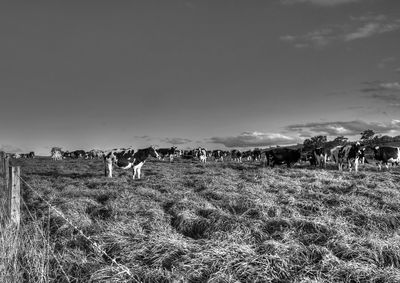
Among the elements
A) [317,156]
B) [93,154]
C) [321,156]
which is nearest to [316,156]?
[317,156]

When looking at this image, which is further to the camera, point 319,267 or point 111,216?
point 111,216

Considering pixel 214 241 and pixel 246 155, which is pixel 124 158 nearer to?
pixel 214 241

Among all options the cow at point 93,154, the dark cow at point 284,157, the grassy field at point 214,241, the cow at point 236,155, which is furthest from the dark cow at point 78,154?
the grassy field at point 214,241

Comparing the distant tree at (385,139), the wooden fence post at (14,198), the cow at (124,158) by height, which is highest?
the distant tree at (385,139)

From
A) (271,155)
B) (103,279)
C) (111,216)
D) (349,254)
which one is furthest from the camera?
(271,155)

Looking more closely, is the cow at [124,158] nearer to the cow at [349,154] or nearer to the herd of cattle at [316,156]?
the herd of cattle at [316,156]

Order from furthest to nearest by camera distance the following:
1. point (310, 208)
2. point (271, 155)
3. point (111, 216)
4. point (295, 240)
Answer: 1. point (271, 155)
2. point (310, 208)
3. point (111, 216)
4. point (295, 240)

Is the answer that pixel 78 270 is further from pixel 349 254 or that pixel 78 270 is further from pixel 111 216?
pixel 349 254

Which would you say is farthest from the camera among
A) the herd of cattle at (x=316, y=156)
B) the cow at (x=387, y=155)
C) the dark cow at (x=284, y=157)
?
the dark cow at (x=284, y=157)

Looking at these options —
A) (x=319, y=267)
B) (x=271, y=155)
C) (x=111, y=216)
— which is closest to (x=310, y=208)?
(x=319, y=267)

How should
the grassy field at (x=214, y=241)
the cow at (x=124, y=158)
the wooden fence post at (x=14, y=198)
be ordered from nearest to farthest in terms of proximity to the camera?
the grassy field at (x=214, y=241), the wooden fence post at (x=14, y=198), the cow at (x=124, y=158)

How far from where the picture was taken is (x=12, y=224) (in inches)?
266

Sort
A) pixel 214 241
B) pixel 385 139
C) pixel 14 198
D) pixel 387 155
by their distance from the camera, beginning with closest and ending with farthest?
pixel 214 241 → pixel 14 198 → pixel 387 155 → pixel 385 139

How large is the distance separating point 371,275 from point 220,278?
1.99 metres
